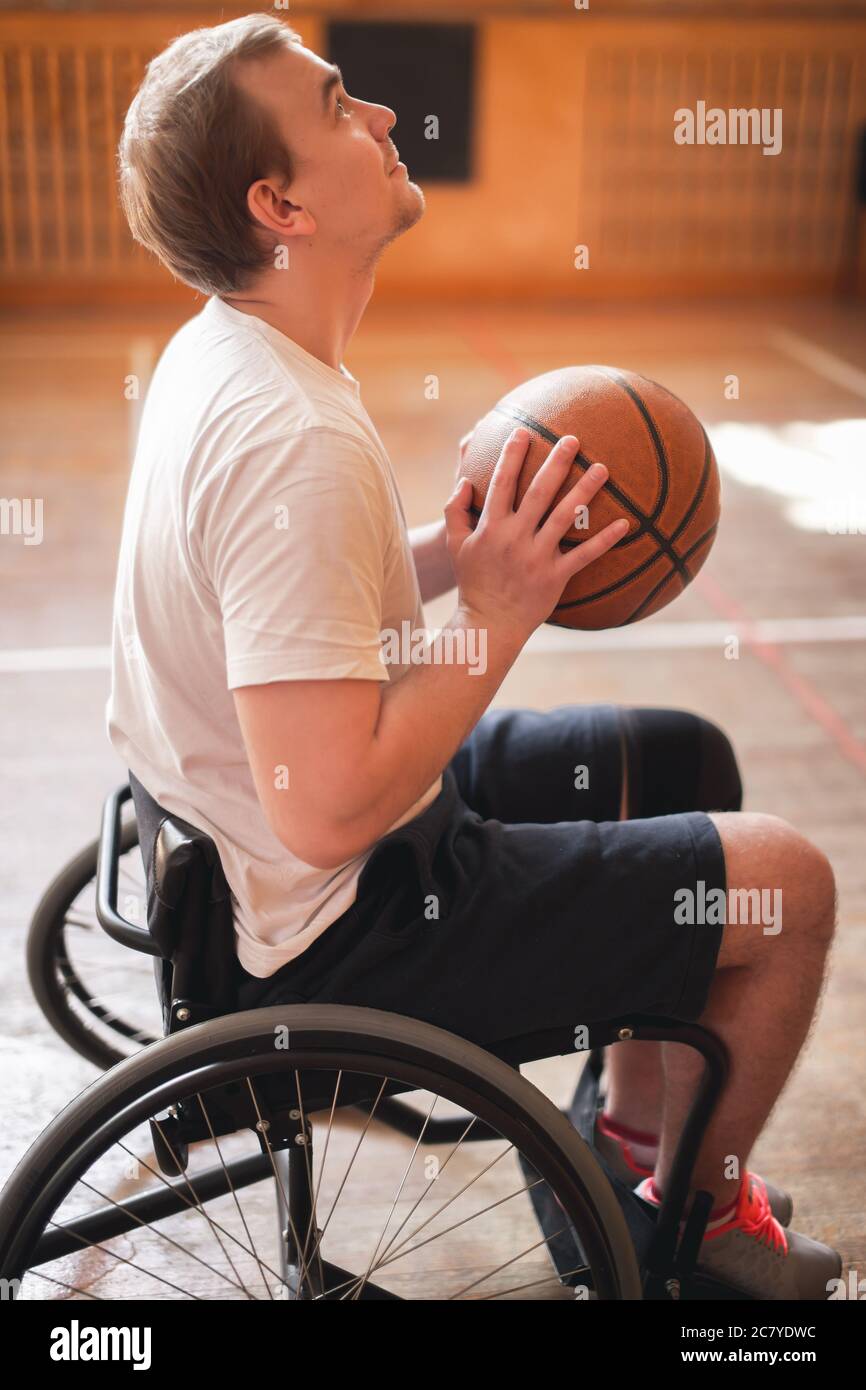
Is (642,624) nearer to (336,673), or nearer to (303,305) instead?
(303,305)

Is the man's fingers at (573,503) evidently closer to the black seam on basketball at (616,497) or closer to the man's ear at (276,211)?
the black seam on basketball at (616,497)

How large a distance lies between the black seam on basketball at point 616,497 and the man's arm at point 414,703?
0.13ft

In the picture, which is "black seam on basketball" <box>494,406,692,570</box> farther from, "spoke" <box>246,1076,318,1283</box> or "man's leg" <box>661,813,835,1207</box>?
"spoke" <box>246,1076,318,1283</box>

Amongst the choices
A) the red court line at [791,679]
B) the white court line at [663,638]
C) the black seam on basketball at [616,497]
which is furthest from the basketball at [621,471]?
the white court line at [663,638]

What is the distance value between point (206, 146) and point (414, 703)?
55cm

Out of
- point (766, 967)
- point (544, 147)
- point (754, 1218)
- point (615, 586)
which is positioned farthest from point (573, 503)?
point (544, 147)

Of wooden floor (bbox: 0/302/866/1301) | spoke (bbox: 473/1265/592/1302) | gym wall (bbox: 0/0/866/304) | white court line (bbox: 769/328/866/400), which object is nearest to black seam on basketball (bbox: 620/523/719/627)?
wooden floor (bbox: 0/302/866/1301)

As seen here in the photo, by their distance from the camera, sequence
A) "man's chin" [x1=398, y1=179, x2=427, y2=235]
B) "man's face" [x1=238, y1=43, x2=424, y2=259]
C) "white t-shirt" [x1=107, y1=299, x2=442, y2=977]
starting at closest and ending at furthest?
1. "white t-shirt" [x1=107, y1=299, x2=442, y2=977]
2. "man's face" [x1=238, y1=43, x2=424, y2=259]
3. "man's chin" [x1=398, y1=179, x2=427, y2=235]

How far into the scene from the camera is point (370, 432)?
1334 millimetres

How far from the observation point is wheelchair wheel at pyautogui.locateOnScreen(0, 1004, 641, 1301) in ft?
4.05

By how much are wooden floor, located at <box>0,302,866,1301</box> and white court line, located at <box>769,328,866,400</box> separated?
20 mm

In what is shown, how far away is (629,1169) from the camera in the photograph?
175cm

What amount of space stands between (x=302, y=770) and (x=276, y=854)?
0.60 feet

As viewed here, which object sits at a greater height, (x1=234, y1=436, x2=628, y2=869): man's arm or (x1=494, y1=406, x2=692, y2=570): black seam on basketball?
(x1=494, y1=406, x2=692, y2=570): black seam on basketball
